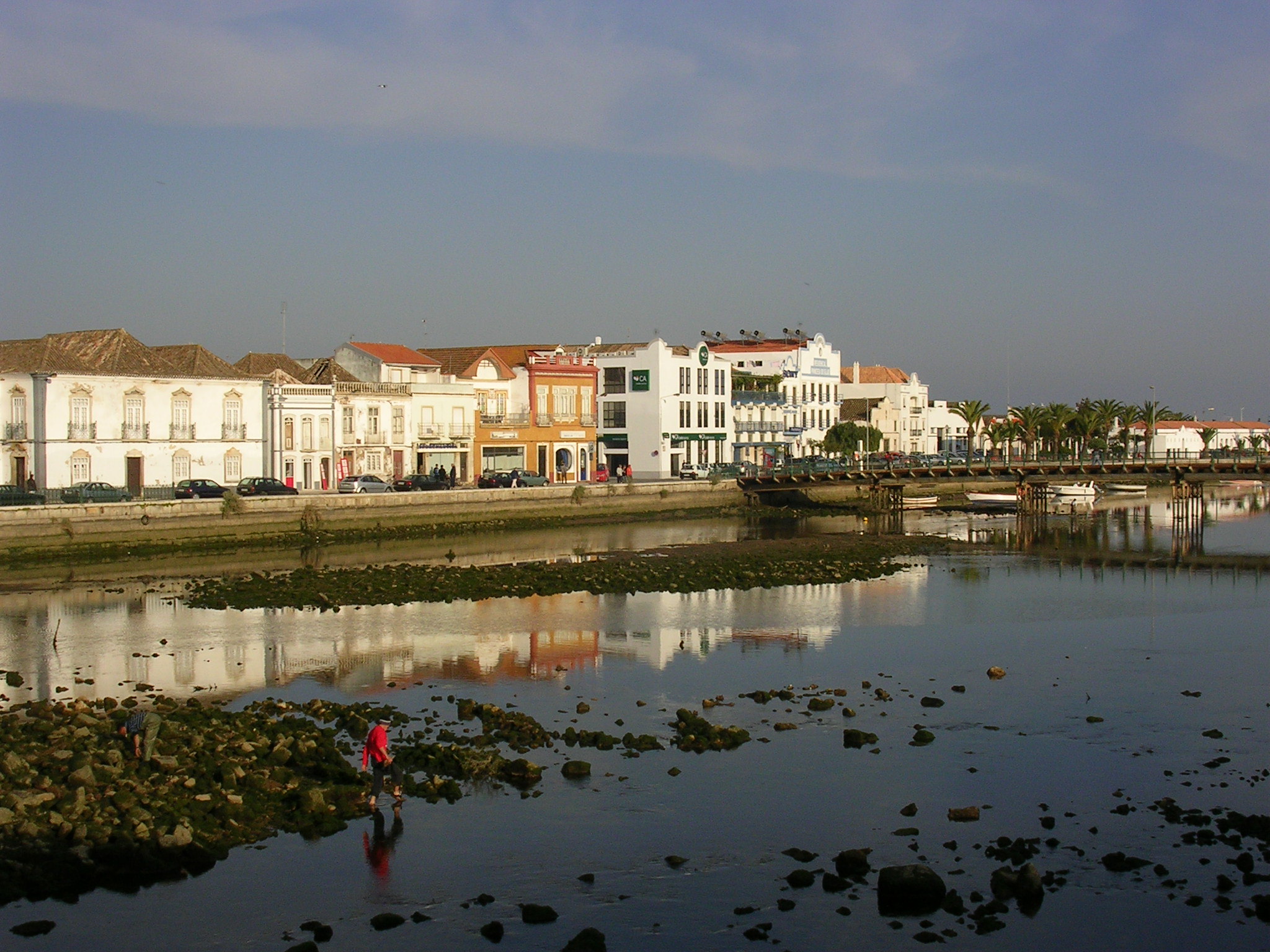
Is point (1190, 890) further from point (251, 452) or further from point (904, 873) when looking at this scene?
point (251, 452)

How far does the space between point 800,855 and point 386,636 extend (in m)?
19.0

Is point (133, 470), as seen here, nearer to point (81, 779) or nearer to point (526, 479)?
point (526, 479)

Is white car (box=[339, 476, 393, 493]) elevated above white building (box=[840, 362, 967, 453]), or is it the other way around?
white building (box=[840, 362, 967, 453])

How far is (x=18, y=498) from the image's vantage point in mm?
52625

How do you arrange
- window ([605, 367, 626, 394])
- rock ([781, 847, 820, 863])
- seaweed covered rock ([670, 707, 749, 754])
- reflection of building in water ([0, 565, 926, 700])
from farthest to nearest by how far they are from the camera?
window ([605, 367, 626, 394])
reflection of building in water ([0, 565, 926, 700])
seaweed covered rock ([670, 707, 749, 754])
rock ([781, 847, 820, 863])

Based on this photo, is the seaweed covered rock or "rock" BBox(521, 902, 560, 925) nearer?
"rock" BBox(521, 902, 560, 925)

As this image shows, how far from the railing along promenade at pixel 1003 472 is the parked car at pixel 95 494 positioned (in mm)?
41301

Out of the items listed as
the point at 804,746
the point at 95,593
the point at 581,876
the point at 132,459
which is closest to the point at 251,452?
the point at 132,459

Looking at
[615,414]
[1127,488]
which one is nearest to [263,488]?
[615,414]

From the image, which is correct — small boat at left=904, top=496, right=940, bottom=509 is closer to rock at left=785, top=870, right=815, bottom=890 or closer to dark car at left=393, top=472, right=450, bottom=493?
dark car at left=393, top=472, right=450, bottom=493

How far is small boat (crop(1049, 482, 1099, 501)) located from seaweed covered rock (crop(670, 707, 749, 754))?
72.1 meters

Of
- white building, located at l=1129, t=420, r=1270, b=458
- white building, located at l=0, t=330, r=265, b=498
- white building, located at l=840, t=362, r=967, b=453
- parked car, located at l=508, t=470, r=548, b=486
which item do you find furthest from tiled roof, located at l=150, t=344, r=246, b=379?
white building, located at l=1129, t=420, r=1270, b=458

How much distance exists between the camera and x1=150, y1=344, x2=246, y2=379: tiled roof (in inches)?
2564

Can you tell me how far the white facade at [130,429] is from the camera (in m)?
58.6
